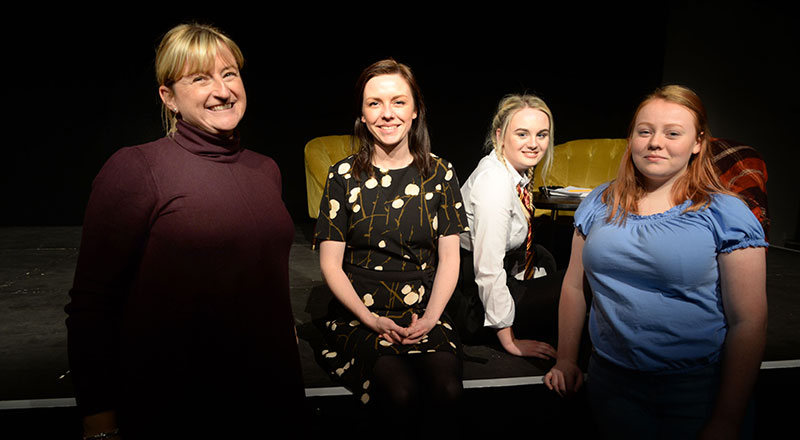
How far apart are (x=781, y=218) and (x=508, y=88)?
9.76 ft

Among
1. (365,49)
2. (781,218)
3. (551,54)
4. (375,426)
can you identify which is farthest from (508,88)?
(375,426)

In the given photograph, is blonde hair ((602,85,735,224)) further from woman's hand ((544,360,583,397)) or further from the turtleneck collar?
the turtleneck collar

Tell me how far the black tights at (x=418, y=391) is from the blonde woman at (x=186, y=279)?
0.30 meters

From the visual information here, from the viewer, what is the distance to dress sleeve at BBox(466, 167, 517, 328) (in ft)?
6.29

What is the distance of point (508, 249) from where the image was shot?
2.08 metres

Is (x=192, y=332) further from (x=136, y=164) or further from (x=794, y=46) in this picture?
(x=794, y=46)

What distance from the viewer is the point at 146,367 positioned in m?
1.15

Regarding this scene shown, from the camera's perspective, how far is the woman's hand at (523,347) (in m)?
2.01

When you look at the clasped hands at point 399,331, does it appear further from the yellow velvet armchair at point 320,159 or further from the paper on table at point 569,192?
the yellow velvet armchair at point 320,159

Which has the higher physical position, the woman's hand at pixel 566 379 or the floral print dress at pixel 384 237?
the floral print dress at pixel 384 237

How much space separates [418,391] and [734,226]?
0.94 m

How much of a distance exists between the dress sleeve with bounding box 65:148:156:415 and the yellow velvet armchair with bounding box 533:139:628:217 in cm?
437

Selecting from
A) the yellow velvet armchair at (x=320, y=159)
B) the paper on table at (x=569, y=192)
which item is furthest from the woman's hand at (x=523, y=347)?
the yellow velvet armchair at (x=320, y=159)

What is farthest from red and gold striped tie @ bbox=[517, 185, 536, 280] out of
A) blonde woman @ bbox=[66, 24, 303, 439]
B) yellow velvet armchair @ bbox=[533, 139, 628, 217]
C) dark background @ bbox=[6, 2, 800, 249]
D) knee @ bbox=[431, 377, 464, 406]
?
dark background @ bbox=[6, 2, 800, 249]
